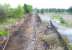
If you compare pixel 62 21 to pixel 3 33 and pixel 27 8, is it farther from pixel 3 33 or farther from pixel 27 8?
pixel 3 33

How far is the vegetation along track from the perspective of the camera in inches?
115

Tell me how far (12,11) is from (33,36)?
499 millimetres

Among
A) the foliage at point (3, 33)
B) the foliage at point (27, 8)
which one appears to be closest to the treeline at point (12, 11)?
the foliage at point (27, 8)

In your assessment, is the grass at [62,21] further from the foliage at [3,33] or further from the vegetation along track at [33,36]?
the foliage at [3,33]

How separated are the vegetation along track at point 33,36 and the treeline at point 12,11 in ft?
0.31

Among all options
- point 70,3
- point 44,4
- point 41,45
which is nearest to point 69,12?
point 70,3

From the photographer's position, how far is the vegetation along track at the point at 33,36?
9.62ft

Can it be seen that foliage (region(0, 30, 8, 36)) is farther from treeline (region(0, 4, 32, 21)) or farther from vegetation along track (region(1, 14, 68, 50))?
treeline (region(0, 4, 32, 21))

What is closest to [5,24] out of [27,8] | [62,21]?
[27,8]

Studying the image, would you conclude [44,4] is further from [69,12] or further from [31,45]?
[31,45]

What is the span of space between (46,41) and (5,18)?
72 cm

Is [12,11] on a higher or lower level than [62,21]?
higher

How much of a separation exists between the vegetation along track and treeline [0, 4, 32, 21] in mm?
94

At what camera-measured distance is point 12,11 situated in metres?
3.13
